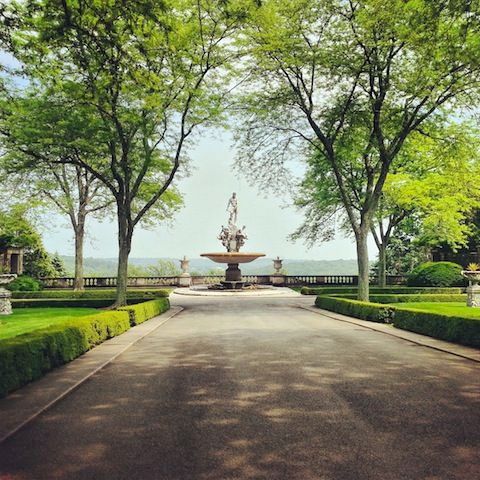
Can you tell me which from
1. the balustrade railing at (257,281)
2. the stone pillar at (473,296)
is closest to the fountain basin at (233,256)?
the balustrade railing at (257,281)

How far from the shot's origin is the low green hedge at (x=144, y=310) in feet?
56.7

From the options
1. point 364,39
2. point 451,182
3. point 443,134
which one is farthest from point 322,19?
point 451,182

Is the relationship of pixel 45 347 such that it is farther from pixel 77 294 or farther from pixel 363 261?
pixel 77 294

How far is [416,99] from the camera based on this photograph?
21.7 metres

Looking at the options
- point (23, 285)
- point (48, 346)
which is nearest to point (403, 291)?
point (23, 285)

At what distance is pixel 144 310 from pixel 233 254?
710 inches

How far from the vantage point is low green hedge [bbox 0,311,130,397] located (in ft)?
25.9

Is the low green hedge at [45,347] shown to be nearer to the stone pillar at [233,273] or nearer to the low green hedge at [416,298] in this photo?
the low green hedge at [416,298]

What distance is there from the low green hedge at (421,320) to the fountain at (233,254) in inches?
605

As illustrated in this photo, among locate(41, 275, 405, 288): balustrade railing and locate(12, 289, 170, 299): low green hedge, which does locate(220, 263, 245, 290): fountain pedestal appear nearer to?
locate(41, 275, 405, 288): balustrade railing

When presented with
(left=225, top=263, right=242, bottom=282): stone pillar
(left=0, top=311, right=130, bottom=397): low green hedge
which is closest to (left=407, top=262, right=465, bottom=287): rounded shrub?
(left=225, top=263, right=242, bottom=282): stone pillar

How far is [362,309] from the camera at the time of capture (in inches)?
750

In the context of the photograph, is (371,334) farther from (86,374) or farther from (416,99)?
(416,99)

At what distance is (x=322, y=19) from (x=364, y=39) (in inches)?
91.5
